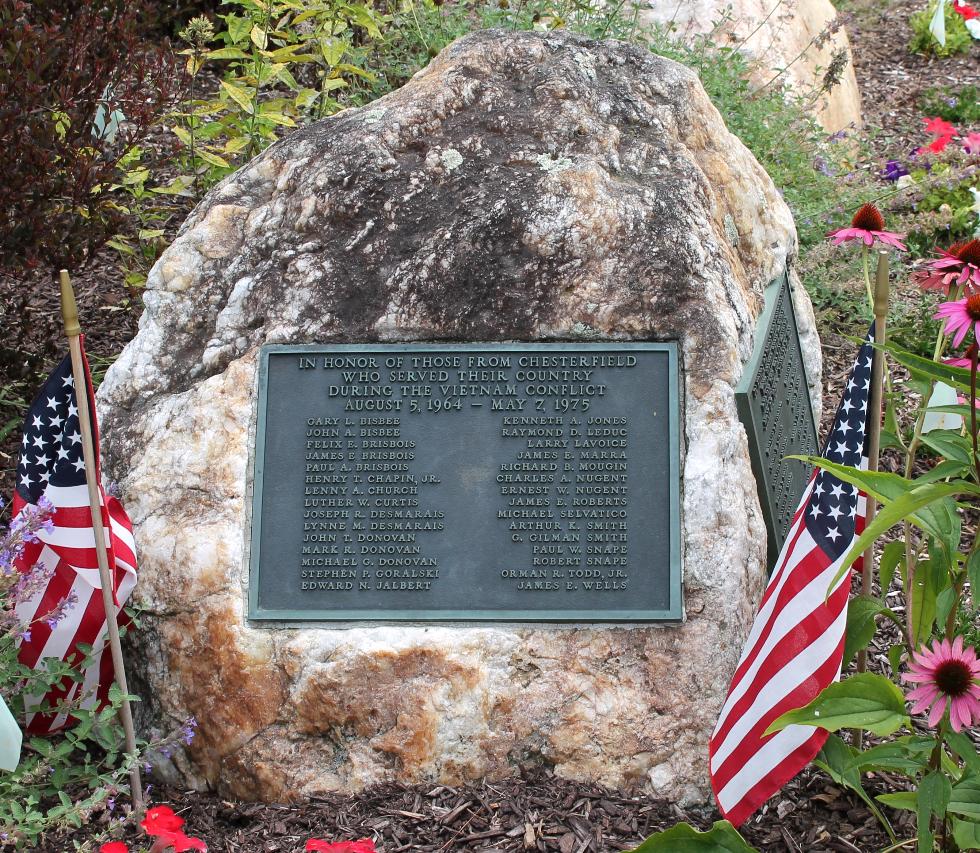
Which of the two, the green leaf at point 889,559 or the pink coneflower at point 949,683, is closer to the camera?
the pink coneflower at point 949,683

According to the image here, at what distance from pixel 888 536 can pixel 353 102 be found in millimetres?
4007

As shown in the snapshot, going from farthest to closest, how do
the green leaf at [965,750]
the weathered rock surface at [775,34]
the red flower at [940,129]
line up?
the red flower at [940,129], the weathered rock surface at [775,34], the green leaf at [965,750]

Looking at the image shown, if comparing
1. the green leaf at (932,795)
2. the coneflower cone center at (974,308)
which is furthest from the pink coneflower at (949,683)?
the coneflower cone center at (974,308)

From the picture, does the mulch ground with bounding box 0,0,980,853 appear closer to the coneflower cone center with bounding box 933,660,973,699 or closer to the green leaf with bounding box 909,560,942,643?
the green leaf with bounding box 909,560,942,643

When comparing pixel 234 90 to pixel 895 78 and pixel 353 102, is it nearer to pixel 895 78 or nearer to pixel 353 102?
pixel 353 102

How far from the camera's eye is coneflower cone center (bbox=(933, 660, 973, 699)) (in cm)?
273

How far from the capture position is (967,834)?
2736 millimetres

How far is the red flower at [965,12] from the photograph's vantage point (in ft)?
31.8

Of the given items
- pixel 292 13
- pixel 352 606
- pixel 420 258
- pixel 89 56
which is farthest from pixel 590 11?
pixel 352 606

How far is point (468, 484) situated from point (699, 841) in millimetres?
1348

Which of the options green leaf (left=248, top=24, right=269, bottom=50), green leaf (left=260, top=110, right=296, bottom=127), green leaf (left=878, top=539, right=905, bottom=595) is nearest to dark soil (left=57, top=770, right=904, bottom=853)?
green leaf (left=878, top=539, right=905, bottom=595)

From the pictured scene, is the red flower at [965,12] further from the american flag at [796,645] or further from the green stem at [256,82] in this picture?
the american flag at [796,645]

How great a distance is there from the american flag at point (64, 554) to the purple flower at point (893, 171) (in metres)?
5.58

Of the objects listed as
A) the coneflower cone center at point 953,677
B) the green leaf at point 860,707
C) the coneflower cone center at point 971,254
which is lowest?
the green leaf at point 860,707
